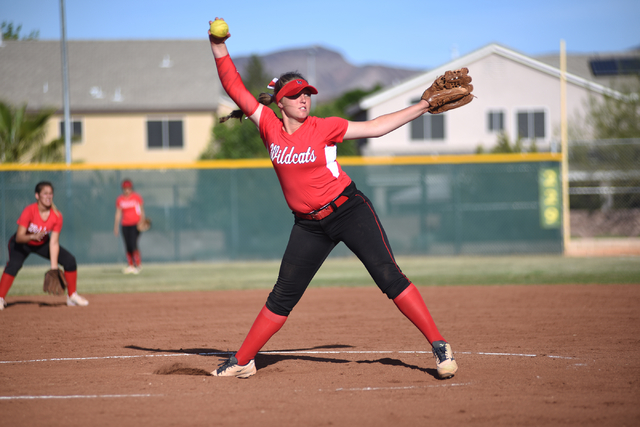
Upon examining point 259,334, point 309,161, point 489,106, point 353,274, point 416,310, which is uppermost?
point 489,106

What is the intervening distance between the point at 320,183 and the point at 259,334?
4.15 ft

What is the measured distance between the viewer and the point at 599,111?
2153 centimetres

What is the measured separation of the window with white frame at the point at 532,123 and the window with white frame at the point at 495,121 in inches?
30.6

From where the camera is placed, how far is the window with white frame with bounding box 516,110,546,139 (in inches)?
1163

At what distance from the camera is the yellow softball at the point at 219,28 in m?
4.50

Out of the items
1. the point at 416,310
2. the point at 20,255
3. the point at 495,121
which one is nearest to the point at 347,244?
the point at 416,310

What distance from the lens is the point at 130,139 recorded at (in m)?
31.1

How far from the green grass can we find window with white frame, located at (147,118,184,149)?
54.3 ft

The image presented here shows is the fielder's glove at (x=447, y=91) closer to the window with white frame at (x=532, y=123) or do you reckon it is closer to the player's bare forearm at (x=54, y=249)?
the player's bare forearm at (x=54, y=249)

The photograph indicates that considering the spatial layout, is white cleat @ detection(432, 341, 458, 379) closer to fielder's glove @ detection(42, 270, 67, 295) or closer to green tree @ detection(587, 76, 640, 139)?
fielder's glove @ detection(42, 270, 67, 295)

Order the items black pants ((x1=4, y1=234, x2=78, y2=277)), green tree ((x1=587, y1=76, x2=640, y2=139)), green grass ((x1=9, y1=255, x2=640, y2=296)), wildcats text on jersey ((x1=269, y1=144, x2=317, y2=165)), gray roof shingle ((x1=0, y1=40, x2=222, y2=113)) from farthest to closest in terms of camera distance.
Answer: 1. gray roof shingle ((x1=0, y1=40, x2=222, y2=113))
2. green tree ((x1=587, y1=76, x2=640, y2=139))
3. green grass ((x1=9, y1=255, x2=640, y2=296))
4. black pants ((x1=4, y1=234, x2=78, y2=277))
5. wildcats text on jersey ((x1=269, y1=144, x2=317, y2=165))

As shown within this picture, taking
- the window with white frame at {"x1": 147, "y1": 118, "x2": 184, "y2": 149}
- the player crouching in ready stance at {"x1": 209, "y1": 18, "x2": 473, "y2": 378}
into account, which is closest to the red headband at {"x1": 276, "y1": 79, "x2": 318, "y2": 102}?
the player crouching in ready stance at {"x1": 209, "y1": 18, "x2": 473, "y2": 378}

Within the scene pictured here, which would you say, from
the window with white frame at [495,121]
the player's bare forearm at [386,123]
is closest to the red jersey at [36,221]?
the player's bare forearm at [386,123]

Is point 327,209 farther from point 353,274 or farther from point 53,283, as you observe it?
point 353,274
